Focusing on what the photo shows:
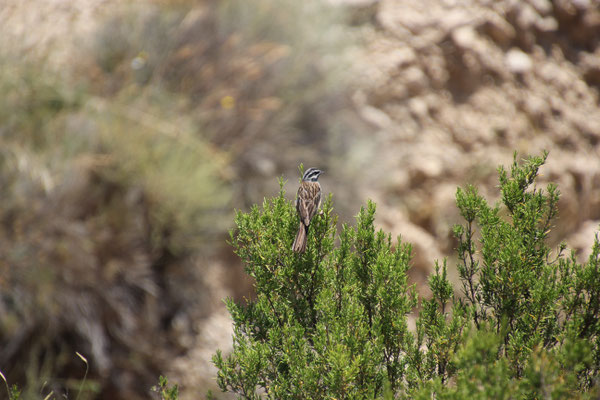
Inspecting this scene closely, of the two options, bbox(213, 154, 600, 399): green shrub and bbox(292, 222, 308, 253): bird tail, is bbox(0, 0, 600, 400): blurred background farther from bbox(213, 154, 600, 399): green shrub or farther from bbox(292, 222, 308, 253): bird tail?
bbox(292, 222, 308, 253): bird tail

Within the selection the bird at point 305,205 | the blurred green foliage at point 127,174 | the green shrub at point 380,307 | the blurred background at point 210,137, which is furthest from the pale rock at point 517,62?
the bird at point 305,205

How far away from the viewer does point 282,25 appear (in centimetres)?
679

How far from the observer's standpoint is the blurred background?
4.93 m

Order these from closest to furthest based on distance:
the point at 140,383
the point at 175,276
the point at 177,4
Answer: the point at 140,383 → the point at 175,276 → the point at 177,4

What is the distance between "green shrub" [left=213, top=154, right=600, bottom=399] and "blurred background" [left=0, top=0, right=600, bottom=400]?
2.26 meters

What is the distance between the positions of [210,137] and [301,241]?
12.4ft

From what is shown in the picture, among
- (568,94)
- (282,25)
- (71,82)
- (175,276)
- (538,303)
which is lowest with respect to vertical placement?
(538,303)

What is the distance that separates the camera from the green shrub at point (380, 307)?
7.01ft

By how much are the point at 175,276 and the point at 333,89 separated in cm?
308

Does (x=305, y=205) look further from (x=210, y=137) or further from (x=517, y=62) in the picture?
(x=517, y=62)

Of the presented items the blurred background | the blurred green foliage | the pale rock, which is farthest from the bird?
the pale rock

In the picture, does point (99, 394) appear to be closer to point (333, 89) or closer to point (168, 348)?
point (168, 348)

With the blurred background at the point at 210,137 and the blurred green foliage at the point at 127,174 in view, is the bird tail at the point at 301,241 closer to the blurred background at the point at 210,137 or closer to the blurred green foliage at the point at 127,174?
the blurred background at the point at 210,137

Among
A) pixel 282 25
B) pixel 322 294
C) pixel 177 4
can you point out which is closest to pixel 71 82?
pixel 177 4
